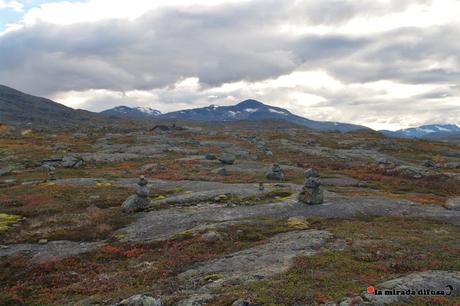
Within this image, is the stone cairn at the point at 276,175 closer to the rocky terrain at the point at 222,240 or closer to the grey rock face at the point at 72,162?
the rocky terrain at the point at 222,240

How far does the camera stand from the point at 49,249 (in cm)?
3562

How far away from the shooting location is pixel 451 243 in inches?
1236

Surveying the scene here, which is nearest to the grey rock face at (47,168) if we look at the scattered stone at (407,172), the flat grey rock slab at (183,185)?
the flat grey rock slab at (183,185)

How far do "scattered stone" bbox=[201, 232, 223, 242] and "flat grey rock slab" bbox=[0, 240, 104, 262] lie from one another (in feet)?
31.2

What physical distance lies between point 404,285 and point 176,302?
1188 cm

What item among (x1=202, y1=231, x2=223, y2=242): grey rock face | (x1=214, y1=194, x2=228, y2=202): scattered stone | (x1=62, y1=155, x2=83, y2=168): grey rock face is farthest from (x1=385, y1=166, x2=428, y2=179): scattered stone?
(x1=62, y1=155, x2=83, y2=168): grey rock face

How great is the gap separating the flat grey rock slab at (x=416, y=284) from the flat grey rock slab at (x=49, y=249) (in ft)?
80.1

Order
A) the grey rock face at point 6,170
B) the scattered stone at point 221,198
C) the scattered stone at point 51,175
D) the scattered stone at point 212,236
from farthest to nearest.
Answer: the grey rock face at point 6,170 → the scattered stone at point 51,175 → the scattered stone at point 221,198 → the scattered stone at point 212,236

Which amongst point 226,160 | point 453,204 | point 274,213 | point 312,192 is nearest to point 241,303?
point 274,213

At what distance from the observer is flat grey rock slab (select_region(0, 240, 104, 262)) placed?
112ft

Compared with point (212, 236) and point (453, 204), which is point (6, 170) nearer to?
point (212, 236)

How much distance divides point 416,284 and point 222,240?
17.1 meters

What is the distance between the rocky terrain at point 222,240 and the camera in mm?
22672

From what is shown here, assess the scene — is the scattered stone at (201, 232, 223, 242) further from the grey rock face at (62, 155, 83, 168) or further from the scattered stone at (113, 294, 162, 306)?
the grey rock face at (62, 155, 83, 168)
